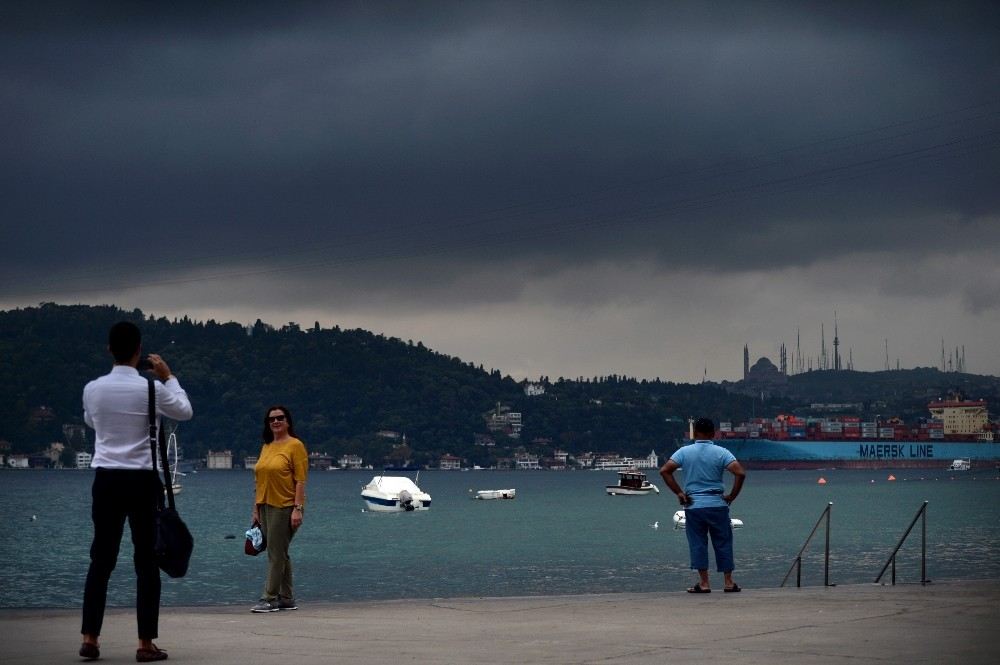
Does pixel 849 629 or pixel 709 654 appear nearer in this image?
pixel 709 654

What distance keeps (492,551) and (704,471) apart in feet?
147

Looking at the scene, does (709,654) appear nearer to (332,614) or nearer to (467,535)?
(332,614)

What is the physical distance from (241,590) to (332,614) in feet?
85.7

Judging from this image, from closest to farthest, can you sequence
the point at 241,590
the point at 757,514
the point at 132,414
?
1. the point at 132,414
2. the point at 241,590
3. the point at 757,514

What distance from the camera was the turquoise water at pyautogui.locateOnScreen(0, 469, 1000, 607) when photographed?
38781 millimetres

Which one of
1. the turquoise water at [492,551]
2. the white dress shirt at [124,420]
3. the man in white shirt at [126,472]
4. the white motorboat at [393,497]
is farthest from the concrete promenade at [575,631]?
the white motorboat at [393,497]

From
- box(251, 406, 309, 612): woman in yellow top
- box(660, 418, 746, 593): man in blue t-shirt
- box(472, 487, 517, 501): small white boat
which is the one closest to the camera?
box(251, 406, 309, 612): woman in yellow top

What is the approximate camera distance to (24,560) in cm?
5309

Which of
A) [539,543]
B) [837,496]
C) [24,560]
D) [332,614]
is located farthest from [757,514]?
[332,614]

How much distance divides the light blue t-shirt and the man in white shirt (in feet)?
22.7

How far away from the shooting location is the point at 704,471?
Answer: 15.2m

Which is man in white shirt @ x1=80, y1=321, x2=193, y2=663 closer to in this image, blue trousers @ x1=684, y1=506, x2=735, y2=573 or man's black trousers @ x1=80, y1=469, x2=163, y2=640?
man's black trousers @ x1=80, y1=469, x2=163, y2=640

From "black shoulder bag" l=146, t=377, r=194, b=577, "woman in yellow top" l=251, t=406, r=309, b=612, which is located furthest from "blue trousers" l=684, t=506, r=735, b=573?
"black shoulder bag" l=146, t=377, r=194, b=577

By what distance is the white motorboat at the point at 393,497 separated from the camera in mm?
106750
